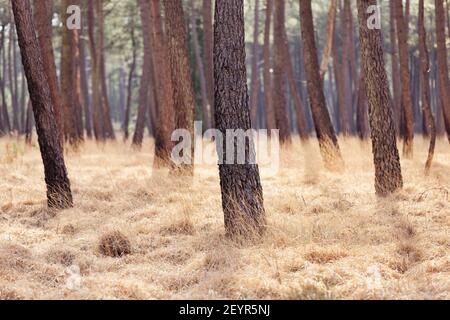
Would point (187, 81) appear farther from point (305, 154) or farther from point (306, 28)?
point (305, 154)

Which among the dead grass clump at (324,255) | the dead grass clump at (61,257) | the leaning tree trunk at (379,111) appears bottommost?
the dead grass clump at (324,255)

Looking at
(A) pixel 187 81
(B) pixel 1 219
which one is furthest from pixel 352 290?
(A) pixel 187 81

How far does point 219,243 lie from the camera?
24.6ft

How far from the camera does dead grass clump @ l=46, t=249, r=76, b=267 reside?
7098 millimetres

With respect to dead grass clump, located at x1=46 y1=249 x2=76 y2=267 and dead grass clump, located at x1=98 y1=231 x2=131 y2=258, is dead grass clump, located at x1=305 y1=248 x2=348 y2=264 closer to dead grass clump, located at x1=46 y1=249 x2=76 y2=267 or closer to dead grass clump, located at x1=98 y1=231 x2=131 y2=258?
dead grass clump, located at x1=98 y1=231 x2=131 y2=258

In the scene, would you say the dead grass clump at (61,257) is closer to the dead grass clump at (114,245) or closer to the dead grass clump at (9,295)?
the dead grass clump at (114,245)

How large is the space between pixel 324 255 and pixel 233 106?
2094 mm

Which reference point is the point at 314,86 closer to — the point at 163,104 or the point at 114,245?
the point at 163,104

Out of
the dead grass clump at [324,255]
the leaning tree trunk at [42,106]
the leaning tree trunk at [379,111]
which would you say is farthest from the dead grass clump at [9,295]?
the leaning tree trunk at [379,111]

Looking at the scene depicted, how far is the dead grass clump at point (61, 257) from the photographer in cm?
710

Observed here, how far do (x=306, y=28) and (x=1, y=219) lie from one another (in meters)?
7.86

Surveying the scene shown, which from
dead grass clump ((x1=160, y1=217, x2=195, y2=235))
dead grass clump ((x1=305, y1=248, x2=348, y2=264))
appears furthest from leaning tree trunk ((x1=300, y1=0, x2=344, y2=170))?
dead grass clump ((x1=305, y1=248, x2=348, y2=264))

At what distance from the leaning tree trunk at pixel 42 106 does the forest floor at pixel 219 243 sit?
37cm

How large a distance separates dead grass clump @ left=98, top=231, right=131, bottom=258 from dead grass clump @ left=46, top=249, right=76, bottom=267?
35 centimetres
